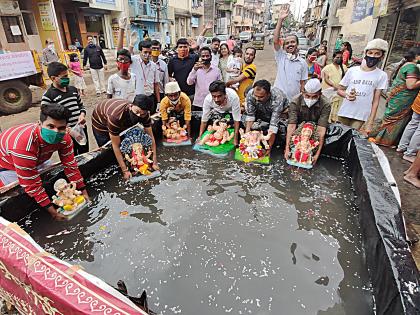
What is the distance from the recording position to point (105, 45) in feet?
61.0

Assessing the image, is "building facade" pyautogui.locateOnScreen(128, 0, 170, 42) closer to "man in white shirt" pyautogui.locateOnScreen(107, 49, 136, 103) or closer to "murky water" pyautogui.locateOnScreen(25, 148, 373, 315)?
"man in white shirt" pyautogui.locateOnScreen(107, 49, 136, 103)

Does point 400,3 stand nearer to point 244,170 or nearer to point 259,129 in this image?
point 259,129

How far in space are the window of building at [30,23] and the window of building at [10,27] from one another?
2.08 metres

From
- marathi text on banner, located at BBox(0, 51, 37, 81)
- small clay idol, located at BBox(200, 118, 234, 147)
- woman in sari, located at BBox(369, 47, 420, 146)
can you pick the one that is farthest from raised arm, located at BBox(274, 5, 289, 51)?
marathi text on banner, located at BBox(0, 51, 37, 81)

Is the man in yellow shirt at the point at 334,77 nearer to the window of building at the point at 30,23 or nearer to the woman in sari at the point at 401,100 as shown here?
Answer: the woman in sari at the point at 401,100

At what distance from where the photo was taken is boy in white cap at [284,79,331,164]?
416cm

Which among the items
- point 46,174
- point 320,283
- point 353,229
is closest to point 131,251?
point 46,174

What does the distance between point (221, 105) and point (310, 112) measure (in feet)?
5.03

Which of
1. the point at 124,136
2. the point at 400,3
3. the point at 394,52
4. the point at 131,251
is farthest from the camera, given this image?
the point at 394,52

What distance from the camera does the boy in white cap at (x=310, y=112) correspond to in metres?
4.16

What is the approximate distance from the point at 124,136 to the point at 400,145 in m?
4.96

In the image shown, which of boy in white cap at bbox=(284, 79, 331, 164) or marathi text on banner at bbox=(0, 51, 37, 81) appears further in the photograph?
marathi text on banner at bbox=(0, 51, 37, 81)

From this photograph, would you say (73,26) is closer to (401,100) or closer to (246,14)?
(401,100)

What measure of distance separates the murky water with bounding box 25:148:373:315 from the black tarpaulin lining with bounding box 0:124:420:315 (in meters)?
0.17
